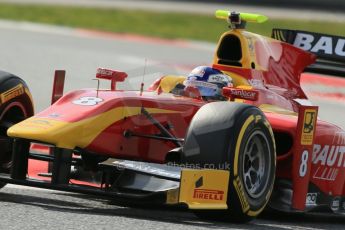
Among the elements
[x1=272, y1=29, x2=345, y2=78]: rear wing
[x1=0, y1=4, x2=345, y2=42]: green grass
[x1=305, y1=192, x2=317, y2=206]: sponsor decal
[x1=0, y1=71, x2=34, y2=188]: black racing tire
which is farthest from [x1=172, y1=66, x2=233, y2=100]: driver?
[x1=0, y1=4, x2=345, y2=42]: green grass

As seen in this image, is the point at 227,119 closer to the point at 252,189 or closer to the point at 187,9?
the point at 252,189

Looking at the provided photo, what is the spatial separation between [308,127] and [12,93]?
7.02 feet

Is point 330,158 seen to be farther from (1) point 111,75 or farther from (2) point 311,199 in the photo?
(1) point 111,75

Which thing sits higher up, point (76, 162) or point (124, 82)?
point (124, 82)

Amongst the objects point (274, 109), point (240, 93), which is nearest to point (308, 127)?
point (240, 93)

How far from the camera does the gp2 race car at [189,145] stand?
20.6 ft

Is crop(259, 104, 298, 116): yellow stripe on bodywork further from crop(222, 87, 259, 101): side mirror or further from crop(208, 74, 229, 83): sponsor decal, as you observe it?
crop(222, 87, 259, 101): side mirror

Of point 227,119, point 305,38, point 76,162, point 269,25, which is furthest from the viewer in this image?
point 269,25

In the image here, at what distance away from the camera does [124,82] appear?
7.28 m

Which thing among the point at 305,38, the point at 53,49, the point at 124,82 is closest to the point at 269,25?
the point at 53,49

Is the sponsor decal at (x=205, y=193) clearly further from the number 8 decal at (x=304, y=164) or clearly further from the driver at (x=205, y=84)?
the driver at (x=205, y=84)

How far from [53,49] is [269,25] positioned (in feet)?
28.5

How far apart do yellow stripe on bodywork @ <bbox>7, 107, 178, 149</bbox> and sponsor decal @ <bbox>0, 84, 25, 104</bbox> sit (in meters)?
0.62

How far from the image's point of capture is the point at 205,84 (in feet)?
24.5
